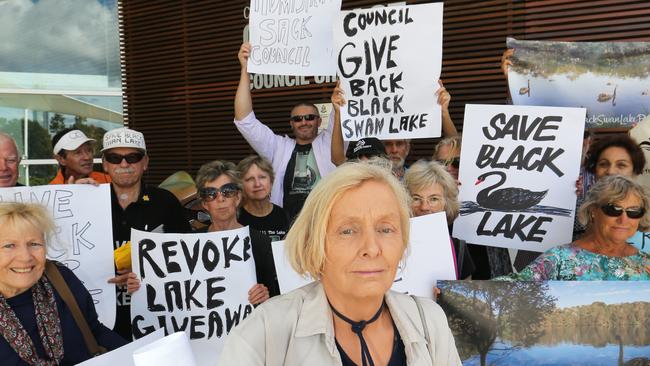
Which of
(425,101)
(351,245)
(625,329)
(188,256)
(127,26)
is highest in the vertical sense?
(127,26)

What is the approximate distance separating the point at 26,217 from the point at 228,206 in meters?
1.08

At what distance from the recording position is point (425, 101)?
13.8 ft

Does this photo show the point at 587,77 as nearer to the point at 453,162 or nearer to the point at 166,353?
the point at 453,162

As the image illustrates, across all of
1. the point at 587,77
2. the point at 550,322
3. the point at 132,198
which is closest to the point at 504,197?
the point at 550,322

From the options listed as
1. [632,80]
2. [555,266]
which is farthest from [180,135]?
[555,266]

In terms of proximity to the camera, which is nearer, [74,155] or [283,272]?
[283,272]

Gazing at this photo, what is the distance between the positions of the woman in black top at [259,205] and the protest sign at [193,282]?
563mm

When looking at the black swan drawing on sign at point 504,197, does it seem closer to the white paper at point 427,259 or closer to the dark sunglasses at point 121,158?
the white paper at point 427,259

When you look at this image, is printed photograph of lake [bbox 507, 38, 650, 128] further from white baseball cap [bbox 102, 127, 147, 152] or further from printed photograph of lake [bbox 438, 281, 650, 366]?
white baseball cap [bbox 102, 127, 147, 152]

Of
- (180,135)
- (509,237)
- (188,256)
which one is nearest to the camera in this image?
(188,256)

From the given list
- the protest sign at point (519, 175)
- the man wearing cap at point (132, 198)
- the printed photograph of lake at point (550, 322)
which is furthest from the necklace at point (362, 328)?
the man wearing cap at point (132, 198)

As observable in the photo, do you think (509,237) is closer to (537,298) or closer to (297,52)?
(537,298)

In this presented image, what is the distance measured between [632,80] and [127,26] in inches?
335

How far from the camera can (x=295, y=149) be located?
4.65 m
